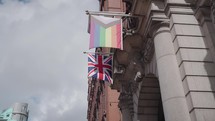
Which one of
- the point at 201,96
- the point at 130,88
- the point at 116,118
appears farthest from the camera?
the point at 116,118

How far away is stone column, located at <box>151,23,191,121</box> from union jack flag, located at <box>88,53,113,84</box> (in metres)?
4.53

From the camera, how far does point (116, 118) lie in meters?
25.8

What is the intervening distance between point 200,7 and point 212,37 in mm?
1415

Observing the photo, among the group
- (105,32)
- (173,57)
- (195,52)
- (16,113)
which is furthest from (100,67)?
(16,113)

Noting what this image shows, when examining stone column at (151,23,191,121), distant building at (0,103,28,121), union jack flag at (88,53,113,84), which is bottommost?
stone column at (151,23,191,121)

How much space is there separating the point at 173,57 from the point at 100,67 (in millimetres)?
5782

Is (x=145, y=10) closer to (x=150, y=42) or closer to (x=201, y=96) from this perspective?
(x=150, y=42)

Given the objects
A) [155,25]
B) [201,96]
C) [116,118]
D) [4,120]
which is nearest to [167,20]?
[155,25]

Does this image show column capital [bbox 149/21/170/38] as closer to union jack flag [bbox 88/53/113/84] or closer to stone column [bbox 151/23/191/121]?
stone column [bbox 151/23/191/121]

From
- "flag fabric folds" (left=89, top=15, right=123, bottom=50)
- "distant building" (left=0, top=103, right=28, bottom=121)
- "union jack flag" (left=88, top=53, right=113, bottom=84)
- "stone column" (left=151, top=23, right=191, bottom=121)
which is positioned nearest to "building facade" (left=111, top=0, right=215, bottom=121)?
"stone column" (left=151, top=23, right=191, bottom=121)

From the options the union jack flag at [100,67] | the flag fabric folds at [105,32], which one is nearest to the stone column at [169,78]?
the flag fabric folds at [105,32]

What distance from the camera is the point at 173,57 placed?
10.4 m

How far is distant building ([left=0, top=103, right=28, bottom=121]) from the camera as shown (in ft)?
303

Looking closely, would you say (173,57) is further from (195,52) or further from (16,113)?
(16,113)
